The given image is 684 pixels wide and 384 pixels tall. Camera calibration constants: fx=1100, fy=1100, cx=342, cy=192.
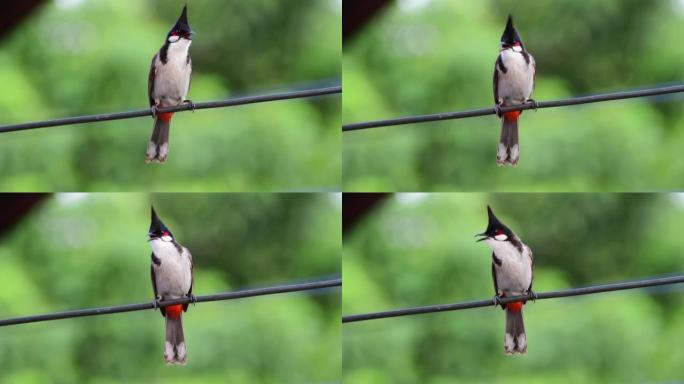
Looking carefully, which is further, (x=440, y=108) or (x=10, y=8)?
(x=10, y=8)

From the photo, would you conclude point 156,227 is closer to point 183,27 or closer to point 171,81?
point 171,81

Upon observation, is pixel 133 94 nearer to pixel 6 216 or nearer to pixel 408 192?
pixel 6 216

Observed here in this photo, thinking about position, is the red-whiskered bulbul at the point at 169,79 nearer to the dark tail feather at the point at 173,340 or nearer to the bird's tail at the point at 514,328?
the dark tail feather at the point at 173,340

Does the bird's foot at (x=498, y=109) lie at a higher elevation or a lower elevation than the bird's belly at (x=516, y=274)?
higher

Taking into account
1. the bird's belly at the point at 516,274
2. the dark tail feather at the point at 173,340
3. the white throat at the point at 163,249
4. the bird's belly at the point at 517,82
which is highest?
the bird's belly at the point at 517,82

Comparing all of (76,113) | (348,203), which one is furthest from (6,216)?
(348,203)

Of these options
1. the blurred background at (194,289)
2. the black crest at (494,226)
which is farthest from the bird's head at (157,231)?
the black crest at (494,226)

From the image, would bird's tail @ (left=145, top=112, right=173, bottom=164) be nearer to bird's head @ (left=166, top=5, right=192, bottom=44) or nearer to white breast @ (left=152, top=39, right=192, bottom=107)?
white breast @ (left=152, top=39, right=192, bottom=107)
